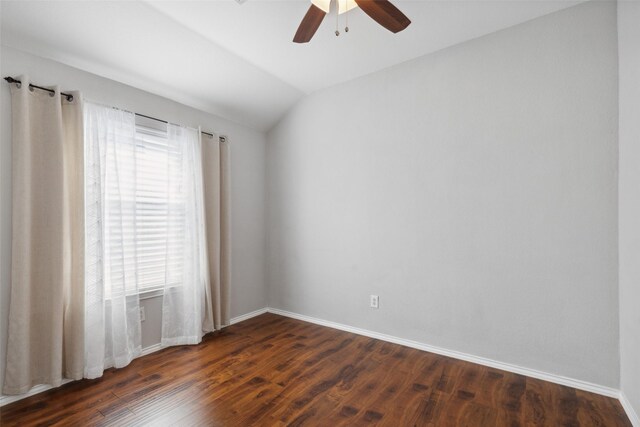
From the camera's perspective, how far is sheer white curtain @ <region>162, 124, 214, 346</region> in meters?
3.01

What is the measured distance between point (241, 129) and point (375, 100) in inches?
65.6

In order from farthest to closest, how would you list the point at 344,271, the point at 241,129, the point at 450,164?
the point at 241,129 → the point at 344,271 → the point at 450,164

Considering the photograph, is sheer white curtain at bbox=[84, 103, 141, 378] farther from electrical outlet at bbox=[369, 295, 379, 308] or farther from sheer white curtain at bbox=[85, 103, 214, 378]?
electrical outlet at bbox=[369, 295, 379, 308]

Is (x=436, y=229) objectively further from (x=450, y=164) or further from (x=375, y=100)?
(x=375, y=100)

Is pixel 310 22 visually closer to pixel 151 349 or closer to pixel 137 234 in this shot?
pixel 137 234

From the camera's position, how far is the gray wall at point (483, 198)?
2.21m

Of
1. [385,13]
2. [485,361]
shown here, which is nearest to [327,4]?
[385,13]

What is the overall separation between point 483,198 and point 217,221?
2.62 m

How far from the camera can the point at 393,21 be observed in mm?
1928

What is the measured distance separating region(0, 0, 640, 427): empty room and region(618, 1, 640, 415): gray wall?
2 cm

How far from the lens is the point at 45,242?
2.19 m

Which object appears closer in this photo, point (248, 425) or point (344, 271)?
point (248, 425)

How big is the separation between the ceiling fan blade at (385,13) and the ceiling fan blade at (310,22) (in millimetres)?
252

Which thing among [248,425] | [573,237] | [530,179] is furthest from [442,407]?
[530,179]
